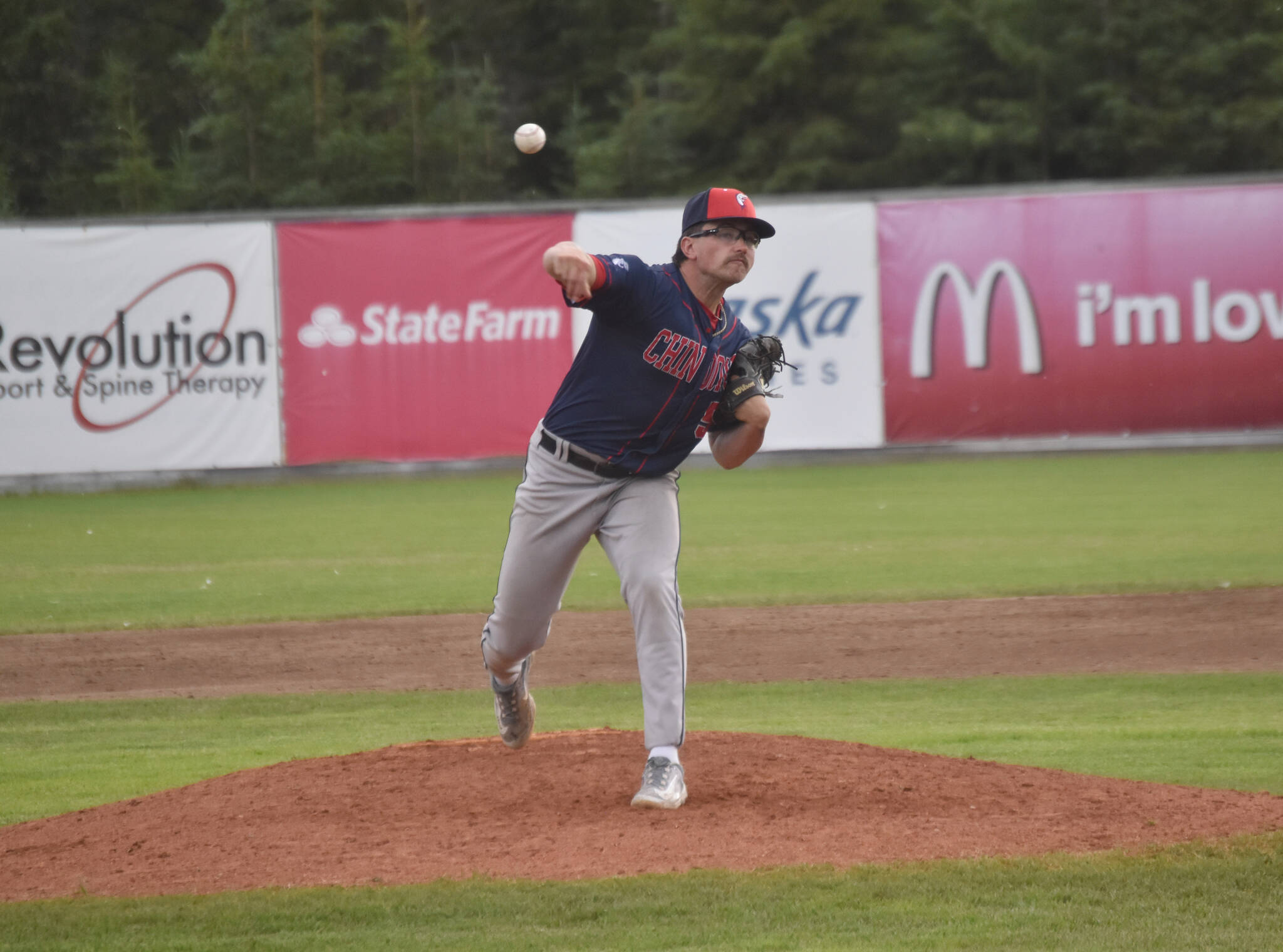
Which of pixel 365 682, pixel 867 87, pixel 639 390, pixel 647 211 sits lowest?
pixel 365 682

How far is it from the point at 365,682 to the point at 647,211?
12499 millimetres

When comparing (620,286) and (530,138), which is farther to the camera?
(530,138)

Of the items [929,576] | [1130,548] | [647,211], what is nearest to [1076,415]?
[647,211]

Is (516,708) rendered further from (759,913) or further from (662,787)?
(759,913)

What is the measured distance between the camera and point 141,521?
15656 millimetres

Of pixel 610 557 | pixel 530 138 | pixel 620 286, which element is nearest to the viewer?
pixel 620 286

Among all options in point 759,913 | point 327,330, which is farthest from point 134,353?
point 759,913

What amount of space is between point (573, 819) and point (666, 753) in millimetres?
355

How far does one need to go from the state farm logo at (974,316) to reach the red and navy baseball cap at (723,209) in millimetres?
14863

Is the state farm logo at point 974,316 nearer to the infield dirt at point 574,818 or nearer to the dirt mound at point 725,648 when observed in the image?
the dirt mound at point 725,648

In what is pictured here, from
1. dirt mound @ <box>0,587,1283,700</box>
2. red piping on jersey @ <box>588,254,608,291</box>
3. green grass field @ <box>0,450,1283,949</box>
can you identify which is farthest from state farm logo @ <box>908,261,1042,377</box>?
red piping on jersey @ <box>588,254,608,291</box>

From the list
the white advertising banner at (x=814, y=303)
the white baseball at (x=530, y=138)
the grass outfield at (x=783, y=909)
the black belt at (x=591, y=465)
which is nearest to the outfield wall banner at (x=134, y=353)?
the white advertising banner at (x=814, y=303)

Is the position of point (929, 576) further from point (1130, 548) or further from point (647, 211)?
point (647, 211)

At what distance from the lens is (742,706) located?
7.30 meters
